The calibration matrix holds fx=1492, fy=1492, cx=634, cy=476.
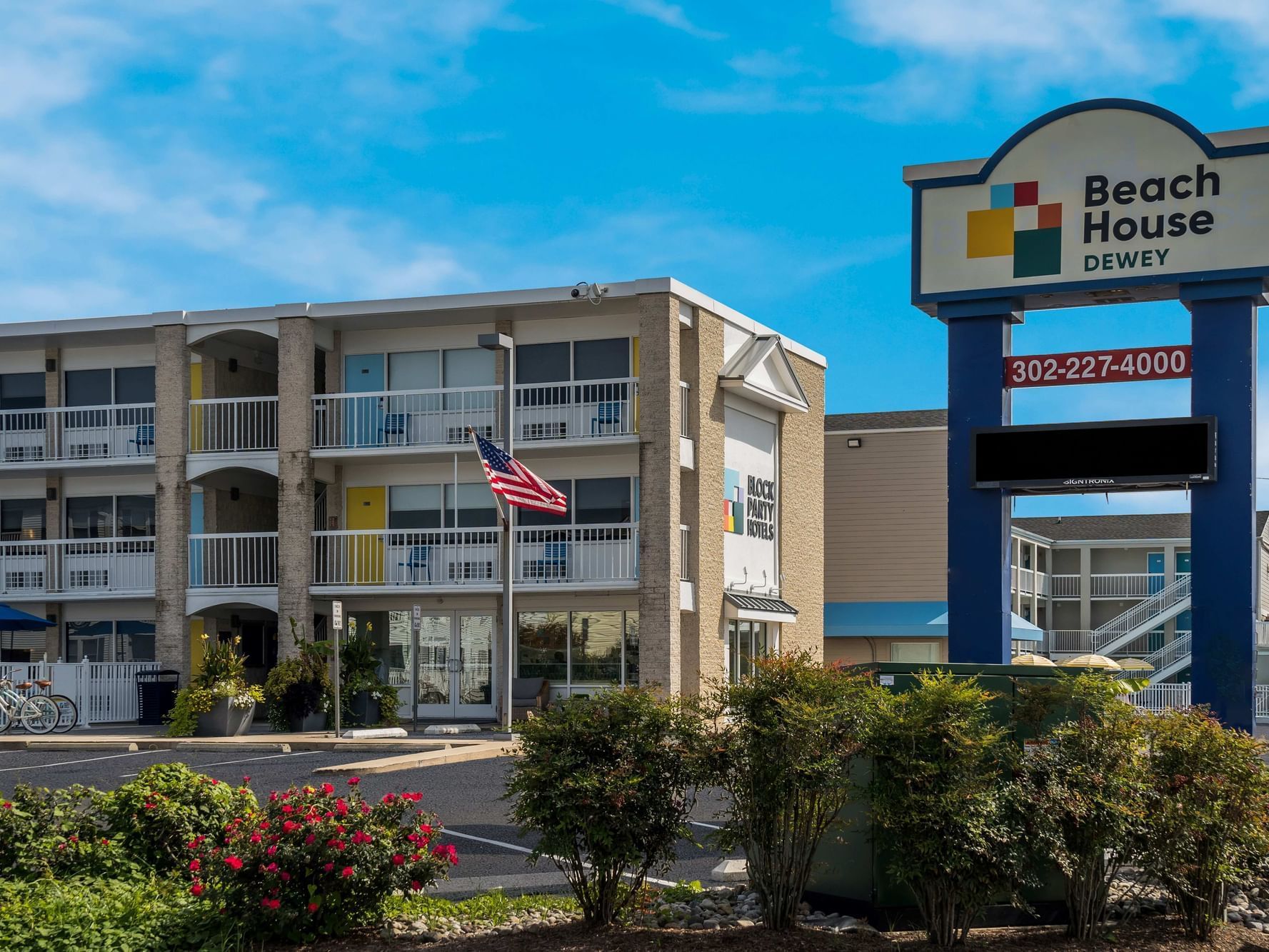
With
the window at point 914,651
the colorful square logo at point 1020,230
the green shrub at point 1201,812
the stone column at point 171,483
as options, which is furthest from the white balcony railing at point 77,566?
the green shrub at point 1201,812

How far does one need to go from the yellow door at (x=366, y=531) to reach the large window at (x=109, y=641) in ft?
18.4

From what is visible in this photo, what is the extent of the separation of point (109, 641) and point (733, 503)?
47.2ft

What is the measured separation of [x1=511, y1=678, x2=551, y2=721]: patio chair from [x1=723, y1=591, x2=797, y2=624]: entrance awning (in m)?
4.13

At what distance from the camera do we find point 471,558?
3008 cm

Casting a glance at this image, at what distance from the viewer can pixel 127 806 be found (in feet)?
35.2

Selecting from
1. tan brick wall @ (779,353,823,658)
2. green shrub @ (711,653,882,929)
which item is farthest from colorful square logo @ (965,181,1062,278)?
tan brick wall @ (779,353,823,658)

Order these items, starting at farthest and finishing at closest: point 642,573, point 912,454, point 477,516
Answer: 1. point 912,454
2. point 477,516
3. point 642,573

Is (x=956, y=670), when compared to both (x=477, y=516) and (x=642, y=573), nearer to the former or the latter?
(x=642, y=573)

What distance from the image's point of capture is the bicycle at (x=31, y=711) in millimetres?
→ 27391

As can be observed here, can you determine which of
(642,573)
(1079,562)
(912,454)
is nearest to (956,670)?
(642,573)

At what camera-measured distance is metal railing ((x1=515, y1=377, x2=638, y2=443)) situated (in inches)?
1156

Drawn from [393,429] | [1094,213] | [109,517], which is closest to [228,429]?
[393,429]

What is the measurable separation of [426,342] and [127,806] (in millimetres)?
21913

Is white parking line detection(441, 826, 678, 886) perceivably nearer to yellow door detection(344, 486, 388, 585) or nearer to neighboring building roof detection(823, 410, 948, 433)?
yellow door detection(344, 486, 388, 585)
